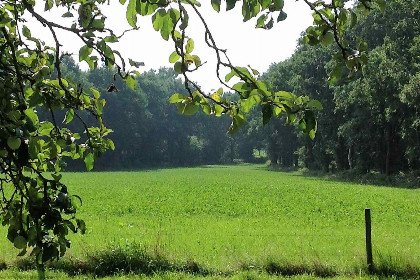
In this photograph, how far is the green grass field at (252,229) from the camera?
7.61 meters

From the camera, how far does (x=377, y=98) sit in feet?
110

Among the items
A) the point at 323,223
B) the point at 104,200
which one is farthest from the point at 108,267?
the point at 104,200

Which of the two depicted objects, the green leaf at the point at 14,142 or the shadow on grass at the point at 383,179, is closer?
the green leaf at the point at 14,142

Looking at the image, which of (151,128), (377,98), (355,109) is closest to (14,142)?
(377,98)

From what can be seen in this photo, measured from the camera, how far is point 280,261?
7.44 metres

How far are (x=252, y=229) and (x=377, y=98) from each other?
2412 cm

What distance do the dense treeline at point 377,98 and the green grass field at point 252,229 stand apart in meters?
11.0

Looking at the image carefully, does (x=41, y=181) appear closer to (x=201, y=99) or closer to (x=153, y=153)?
(x=201, y=99)

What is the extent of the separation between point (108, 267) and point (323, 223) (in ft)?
30.0

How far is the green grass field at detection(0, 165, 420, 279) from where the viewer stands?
7.61 m

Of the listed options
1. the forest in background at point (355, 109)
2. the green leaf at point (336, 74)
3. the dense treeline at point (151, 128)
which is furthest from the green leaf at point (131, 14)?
the dense treeline at point (151, 128)

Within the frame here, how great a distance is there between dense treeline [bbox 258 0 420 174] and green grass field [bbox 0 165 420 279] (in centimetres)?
1102

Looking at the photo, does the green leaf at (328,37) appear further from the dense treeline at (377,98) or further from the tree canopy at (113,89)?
the dense treeline at (377,98)

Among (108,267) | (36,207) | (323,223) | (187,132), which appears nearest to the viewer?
(36,207)
